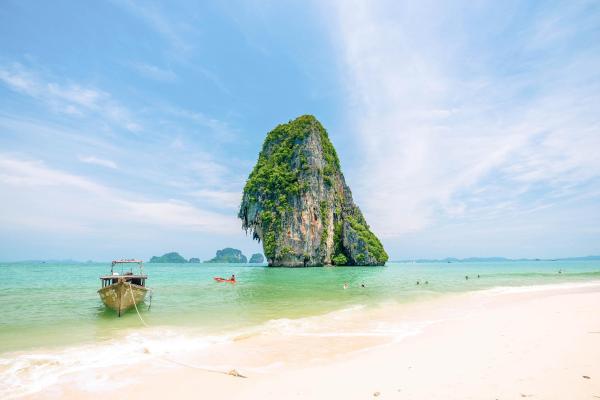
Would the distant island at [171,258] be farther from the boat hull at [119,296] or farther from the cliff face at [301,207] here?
the boat hull at [119,296]

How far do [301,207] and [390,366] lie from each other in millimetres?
56305

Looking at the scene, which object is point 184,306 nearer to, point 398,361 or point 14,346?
point 14,346

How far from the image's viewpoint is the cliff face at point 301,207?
62.2 metres

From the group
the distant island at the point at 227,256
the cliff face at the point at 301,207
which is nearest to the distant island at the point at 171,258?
the distant island at the point at 227,256

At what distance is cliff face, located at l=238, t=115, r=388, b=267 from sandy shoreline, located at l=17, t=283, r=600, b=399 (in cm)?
5195

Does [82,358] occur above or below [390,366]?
below

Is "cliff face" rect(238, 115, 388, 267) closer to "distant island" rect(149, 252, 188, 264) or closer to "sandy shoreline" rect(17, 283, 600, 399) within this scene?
"sandy shoreline" rect(17, 283, 600, 399)

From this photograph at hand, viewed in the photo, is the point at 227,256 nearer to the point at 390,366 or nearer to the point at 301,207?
the point at 301,207

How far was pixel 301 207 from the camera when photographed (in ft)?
205

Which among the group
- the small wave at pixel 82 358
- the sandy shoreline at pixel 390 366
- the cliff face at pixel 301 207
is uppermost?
the cliff face at pixel 301 207

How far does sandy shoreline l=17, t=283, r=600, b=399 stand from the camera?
4766 millimetres

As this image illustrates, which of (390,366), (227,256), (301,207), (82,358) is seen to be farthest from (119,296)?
(227,256)

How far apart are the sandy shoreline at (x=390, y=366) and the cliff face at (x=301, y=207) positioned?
52.0 metres

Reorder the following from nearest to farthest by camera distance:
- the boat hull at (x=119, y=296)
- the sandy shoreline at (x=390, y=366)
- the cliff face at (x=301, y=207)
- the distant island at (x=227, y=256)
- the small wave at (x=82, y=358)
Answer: the sandy shoreline at (x=390, y=366)
the small wave at (x=82, y=358)
the boat hull at (x=119, y=296)
the cliff face at (x=301, y=207)
the distant island at (x=227, y=256)
